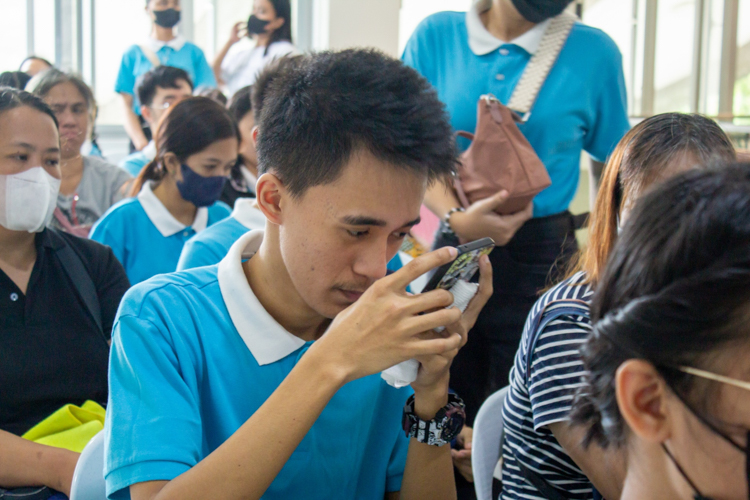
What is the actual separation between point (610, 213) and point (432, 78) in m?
0.90

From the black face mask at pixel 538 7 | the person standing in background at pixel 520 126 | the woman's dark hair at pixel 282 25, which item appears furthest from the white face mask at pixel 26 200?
the woman's dark hair at pixel 282 25

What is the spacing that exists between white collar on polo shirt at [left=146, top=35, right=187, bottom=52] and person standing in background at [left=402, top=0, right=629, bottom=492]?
3.57 meters

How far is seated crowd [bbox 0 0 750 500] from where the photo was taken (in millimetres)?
674

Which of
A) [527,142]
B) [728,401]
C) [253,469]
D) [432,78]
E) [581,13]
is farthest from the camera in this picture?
[581,13]

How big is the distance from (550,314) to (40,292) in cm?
132

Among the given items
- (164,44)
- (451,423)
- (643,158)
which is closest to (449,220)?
(643,158)

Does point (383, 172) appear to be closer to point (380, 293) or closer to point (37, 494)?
point (380, 293)

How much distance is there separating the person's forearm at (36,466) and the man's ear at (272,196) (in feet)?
2.47

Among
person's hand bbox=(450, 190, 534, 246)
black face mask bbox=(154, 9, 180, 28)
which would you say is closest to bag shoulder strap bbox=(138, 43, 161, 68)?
black face mask bbox=(154, 9, 180, 28)

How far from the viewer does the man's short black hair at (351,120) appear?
42.3 inches

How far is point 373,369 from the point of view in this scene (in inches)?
38.1

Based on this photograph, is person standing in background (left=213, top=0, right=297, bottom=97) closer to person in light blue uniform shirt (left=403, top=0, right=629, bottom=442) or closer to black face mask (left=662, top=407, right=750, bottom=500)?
person in light blue uniform shirt (left=403, top=0, right=629, bottom=442)

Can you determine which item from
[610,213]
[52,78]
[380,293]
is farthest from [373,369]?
[52,78]

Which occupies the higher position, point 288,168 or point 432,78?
point 432,78
